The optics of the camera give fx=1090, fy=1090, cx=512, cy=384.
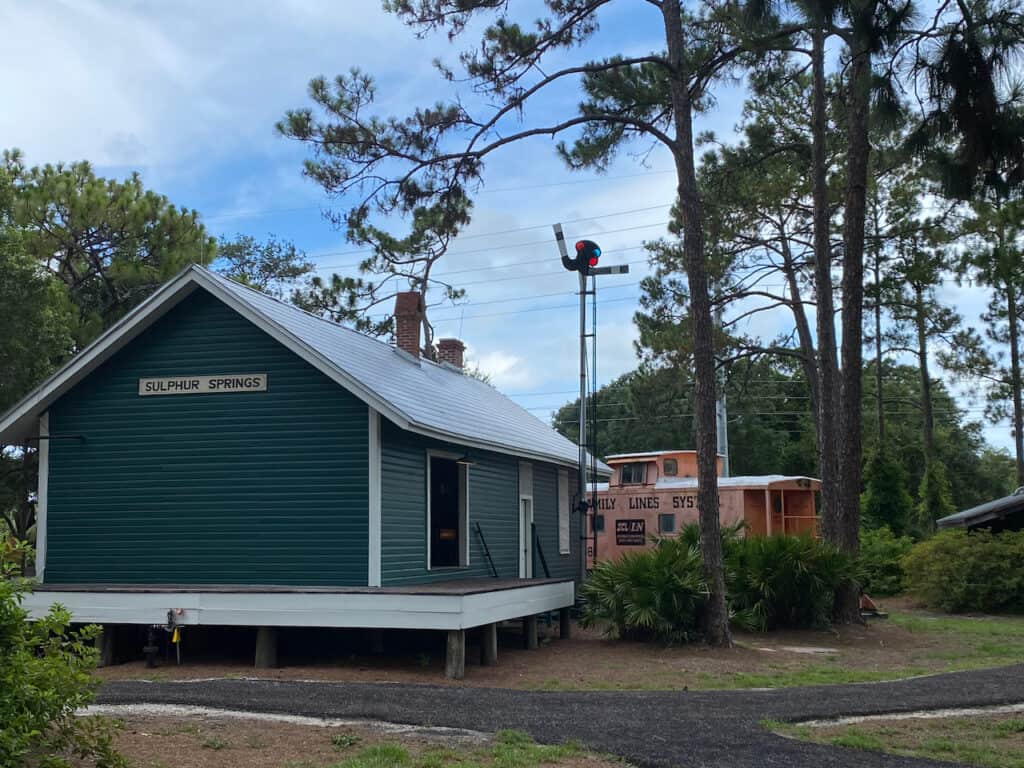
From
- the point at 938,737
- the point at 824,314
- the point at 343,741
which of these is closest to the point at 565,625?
the point at 824,314

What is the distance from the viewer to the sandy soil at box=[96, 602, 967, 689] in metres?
13.4

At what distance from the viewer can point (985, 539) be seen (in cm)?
2459

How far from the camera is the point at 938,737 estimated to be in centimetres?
902

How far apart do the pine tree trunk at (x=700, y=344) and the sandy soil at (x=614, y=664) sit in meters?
0.92

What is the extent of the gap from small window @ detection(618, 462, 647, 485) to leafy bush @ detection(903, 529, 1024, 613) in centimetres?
744

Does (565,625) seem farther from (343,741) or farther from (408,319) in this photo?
(343,741)

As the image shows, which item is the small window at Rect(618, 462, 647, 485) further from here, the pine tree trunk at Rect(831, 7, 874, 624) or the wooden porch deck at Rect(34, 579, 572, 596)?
the wooden porch deck at Rect(34, 579, 572, 596)

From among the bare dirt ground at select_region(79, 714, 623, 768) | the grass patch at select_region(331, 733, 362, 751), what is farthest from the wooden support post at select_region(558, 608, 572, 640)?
the grass patch at select_region(331, 733, 362, 751)

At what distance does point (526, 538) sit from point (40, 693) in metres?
15.1

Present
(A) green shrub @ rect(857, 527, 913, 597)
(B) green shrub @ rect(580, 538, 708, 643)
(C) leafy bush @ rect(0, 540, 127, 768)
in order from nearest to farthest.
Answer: (C) leafy bush @ rect(0, 540, 127, 768) → (B) green shrub @ rect(580, 538, 708, 643) → (A) green shrub @ rect(857, 527, 913, 597)

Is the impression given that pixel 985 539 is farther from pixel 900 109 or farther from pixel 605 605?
pixel 900 109

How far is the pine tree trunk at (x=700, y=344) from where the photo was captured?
1658 centimetres

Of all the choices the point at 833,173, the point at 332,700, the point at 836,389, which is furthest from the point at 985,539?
the point at 332,700

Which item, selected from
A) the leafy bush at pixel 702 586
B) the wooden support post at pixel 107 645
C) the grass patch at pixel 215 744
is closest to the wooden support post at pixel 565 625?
the leafy bush at pixel 702 586
